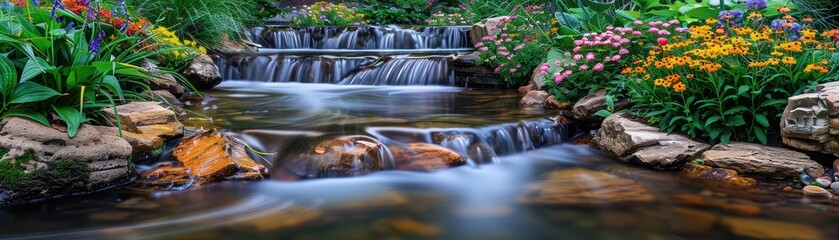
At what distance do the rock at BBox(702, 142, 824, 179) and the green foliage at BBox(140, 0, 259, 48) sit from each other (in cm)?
702

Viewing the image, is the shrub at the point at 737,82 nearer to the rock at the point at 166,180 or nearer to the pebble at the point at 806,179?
the pebble at the point at 806,179

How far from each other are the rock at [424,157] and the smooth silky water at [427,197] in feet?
0.25

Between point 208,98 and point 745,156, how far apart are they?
196 inches

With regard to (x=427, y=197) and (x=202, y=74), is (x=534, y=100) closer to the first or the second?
(x=427, y=197)

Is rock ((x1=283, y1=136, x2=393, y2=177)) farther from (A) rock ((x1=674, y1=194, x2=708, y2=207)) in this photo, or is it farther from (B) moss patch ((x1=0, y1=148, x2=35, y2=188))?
(A) rock ((x1=674, y1=194, x2=708, y2=207))

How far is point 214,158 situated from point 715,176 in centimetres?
307

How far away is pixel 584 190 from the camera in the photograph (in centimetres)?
364

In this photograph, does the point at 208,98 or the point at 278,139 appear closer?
the point at 278,139

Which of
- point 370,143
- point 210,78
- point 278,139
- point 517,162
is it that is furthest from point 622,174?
point 210,78

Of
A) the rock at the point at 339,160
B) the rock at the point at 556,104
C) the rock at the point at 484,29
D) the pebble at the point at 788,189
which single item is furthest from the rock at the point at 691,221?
the rock at the point at 484,29

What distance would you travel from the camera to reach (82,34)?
3676 millimetres

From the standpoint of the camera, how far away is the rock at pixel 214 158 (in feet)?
11.9

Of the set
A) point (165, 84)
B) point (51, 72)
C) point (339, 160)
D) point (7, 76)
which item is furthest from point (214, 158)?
point (165, 84)

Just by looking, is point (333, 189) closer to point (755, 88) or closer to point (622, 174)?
point (622, 174)
